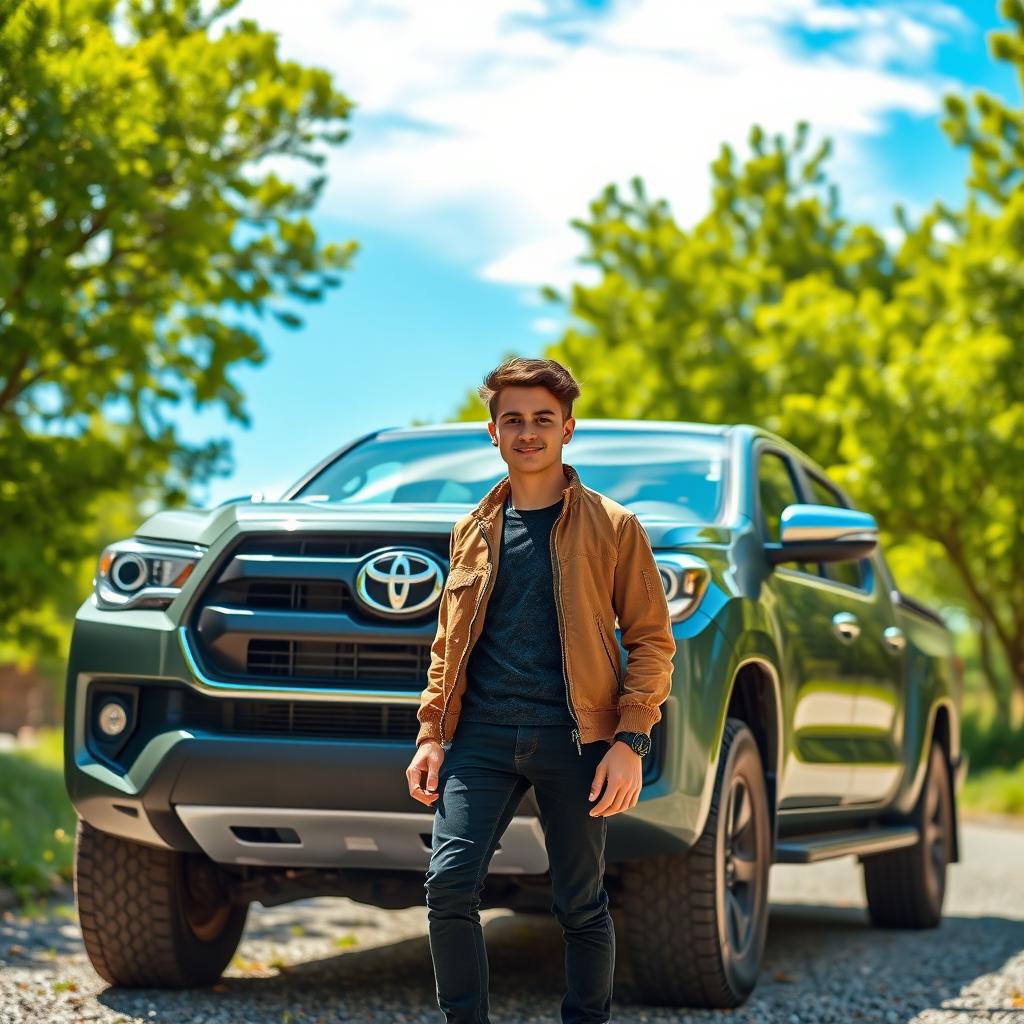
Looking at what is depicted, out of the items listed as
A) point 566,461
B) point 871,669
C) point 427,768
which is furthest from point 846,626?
point 427,768

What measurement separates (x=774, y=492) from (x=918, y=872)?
238cm

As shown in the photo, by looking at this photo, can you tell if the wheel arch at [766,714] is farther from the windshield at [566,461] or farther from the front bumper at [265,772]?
the front bumper at [265,772]

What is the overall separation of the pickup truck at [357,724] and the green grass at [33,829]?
1.96 m

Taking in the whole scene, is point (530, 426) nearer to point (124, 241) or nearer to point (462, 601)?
point (462, 601)

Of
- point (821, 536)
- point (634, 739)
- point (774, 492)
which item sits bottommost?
point (634, 739)

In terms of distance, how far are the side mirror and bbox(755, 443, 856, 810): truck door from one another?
0.11 metres

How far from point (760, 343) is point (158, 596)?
22480mm

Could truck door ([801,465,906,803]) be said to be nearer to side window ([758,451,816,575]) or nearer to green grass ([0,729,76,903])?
side window ([758,451,816,575])

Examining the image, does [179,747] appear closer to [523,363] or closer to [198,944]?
[198,944]

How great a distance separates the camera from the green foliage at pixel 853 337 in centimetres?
2186

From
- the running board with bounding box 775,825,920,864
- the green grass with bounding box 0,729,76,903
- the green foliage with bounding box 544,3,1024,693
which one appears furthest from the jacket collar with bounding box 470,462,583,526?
the green foliage with bounding box 544,3,1024,693

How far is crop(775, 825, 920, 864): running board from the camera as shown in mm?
5992

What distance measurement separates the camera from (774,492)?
6.65 meters

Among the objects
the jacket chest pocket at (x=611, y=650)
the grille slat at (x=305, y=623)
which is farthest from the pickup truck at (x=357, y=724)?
the jacket chest pocket at (x=611, y=650)
